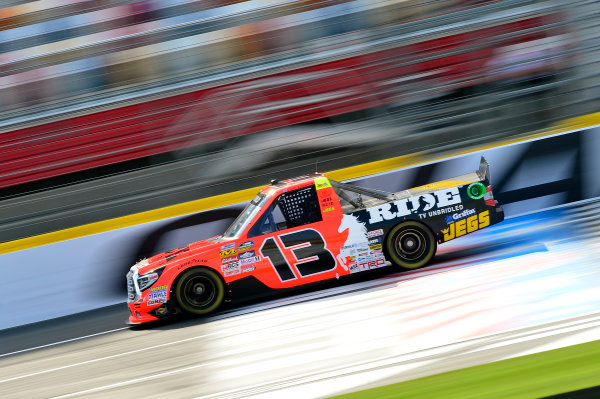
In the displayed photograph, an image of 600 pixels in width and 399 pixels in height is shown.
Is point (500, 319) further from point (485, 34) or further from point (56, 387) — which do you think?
point (485, 34)

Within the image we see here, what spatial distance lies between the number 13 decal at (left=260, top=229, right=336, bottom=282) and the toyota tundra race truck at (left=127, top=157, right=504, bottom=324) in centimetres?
1

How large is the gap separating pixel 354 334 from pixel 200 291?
230 centimetres

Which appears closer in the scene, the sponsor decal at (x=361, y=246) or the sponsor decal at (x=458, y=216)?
the sponsor decal at (x=361, y=246)

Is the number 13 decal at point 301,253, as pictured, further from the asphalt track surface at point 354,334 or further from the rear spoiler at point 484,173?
the rear spoiler at point 484,173

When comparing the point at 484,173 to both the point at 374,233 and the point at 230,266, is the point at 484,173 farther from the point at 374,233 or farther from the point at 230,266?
the point at 230,266

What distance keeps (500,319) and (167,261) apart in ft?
11.8

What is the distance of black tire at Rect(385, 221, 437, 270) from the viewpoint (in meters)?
7.52

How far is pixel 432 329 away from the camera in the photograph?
218 inches

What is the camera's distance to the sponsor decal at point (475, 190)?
7.61m

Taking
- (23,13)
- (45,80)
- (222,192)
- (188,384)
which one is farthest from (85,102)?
(188,384)

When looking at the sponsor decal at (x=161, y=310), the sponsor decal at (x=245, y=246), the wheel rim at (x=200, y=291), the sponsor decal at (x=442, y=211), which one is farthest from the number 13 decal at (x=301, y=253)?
the sponsor decal at (x=161, y=310)

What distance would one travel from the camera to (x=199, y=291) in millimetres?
7484

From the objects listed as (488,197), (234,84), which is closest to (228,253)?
(488,197)

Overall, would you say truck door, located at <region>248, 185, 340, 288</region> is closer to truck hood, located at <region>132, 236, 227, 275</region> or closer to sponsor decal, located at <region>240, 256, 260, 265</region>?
sponsor decal, located at <region>240, 256, 260, 265</region>
